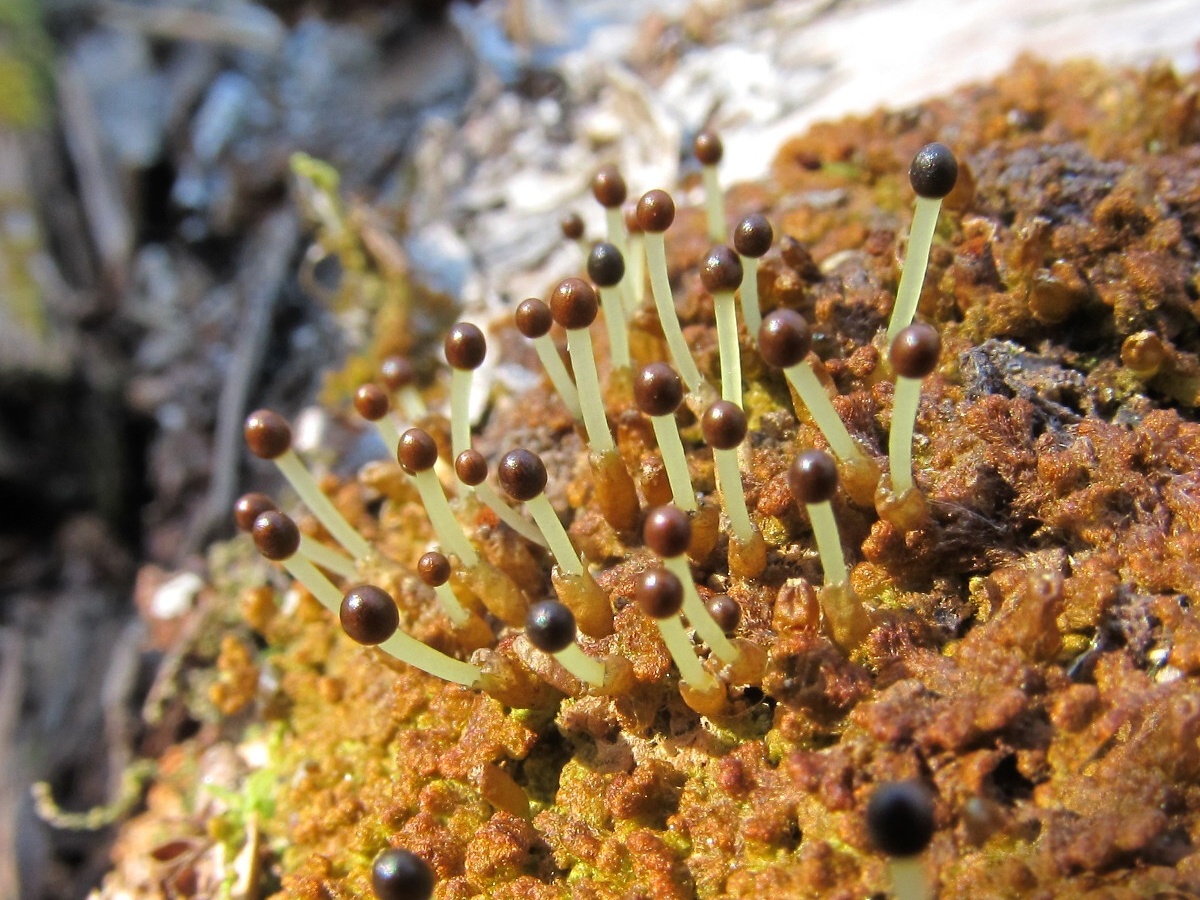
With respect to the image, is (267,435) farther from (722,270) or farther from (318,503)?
(722,270)

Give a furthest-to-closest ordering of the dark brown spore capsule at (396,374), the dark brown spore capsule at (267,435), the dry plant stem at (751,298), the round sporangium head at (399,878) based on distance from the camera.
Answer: the dark brown spore capsule at (396,374) → the dry plant stem at (751,298) → the dark brown spore capsule at (267,435) → the round sporangium head at (399,878)

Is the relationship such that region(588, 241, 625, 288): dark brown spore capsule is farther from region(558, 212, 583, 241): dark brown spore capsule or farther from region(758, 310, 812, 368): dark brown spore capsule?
region(558, 212, 583, 241): dark brown spore capsule

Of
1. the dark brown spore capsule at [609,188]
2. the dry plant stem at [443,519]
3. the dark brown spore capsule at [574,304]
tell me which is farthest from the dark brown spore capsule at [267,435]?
A: the dark brown spore capsule at [609,188]

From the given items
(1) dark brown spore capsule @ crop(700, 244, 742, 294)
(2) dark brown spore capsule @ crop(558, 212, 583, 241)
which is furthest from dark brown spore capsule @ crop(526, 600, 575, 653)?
(2) dark brown spore capsule @ crop(558, 212, 583, 241)

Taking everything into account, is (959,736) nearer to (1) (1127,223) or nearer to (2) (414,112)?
(1) (1127,223)

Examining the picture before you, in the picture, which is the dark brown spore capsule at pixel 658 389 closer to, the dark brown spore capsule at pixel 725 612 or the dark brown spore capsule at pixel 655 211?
the dark brown spore capsule at pixel 725 612

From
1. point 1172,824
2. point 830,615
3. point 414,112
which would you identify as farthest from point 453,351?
point 414,112

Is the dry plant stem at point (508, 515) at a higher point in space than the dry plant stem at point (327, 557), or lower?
higher
